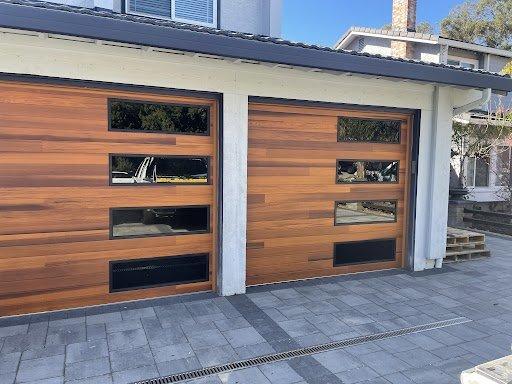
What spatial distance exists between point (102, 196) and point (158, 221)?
75cm

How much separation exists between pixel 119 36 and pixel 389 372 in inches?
152

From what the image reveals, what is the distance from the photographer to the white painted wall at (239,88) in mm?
4383

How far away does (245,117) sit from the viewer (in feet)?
17.4

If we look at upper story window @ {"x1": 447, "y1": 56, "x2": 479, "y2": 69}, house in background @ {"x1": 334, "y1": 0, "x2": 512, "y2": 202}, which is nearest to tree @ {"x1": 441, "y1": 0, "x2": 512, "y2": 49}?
house in background @ {"x1": 334, "y1": 0, "x2": 512, "y2": 202}

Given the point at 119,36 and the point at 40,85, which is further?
the point at 40,85

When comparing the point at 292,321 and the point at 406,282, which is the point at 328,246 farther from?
the point at 292,321

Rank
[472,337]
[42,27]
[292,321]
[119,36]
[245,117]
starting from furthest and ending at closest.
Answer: [245,117] < [292,321] < [472,337] < [119,36] < [42,27]

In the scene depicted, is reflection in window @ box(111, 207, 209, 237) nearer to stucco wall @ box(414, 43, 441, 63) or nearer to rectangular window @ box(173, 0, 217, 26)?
rectangular window @ box(173, 0, 217, 26)

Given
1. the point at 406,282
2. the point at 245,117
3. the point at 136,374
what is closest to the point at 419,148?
the point at 406,282

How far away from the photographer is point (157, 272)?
517 cm

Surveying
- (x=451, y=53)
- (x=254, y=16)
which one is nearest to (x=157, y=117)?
(x=254, y=16)

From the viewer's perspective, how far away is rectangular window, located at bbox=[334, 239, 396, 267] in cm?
635

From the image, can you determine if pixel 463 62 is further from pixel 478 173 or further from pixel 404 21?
pixel 478 173

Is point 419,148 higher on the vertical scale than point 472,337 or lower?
higher
